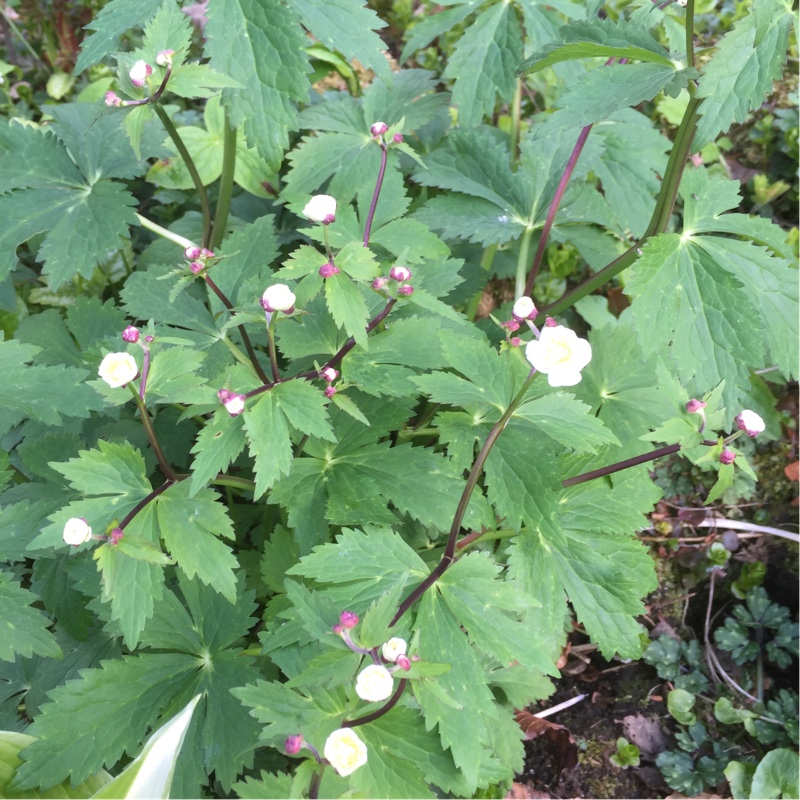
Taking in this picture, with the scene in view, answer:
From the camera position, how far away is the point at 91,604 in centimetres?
133

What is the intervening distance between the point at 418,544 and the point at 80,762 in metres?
0.83

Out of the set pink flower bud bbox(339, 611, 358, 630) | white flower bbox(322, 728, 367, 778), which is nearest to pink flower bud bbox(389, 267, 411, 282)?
pink flower bud bbox(339, 611, 358, 630)

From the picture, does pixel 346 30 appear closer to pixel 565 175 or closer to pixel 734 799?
pixel 565 175

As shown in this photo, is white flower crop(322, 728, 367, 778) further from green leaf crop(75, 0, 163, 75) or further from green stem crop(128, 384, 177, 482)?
green leaf crop(75, 0, 163, 75)

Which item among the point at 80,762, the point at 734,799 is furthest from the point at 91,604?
the point at 734,799

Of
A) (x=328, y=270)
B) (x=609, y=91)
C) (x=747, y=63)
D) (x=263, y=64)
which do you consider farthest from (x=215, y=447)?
(x=747, y=63)

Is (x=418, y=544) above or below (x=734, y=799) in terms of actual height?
above

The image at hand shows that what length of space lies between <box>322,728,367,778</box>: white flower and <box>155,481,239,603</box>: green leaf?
389mm

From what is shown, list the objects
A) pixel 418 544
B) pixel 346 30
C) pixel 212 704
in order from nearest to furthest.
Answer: pixel 212 704
pixel 346 30
pixel 418 544

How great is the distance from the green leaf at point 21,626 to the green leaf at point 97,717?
0.13 meters

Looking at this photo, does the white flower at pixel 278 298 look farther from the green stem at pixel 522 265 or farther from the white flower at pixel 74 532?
the green stem at pixel 522 265

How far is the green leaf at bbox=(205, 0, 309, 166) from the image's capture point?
4.61 ft

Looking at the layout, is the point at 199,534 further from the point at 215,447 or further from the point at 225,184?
the point at 225,184

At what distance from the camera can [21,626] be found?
1201mm
